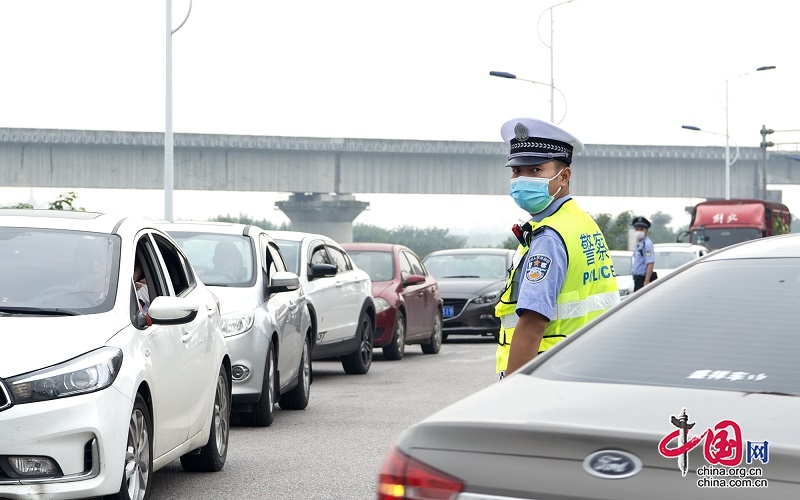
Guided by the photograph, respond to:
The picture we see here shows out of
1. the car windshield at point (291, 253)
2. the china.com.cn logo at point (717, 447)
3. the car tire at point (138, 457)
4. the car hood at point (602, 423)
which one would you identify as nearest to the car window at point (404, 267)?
the car windshield at point (291, 253)

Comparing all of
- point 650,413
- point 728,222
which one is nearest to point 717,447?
point 650,413

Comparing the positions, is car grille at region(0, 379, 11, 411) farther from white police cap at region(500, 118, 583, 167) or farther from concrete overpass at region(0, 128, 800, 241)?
concrete overpass at region(0, 128, 800, 241)

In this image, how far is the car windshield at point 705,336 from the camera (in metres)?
3.34

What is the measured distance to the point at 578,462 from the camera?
291 cm

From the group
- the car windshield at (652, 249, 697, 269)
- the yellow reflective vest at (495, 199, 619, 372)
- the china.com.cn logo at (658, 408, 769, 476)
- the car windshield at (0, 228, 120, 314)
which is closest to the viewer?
the china.com.cn logo at (658, 408, 769, 476)

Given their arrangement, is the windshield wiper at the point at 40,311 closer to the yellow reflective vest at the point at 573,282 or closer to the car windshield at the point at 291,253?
the yellow reflective vest at the point at 573,282

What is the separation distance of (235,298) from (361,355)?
5.62 m

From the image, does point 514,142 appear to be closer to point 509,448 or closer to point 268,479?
point 509,448

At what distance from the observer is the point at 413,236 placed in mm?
115562

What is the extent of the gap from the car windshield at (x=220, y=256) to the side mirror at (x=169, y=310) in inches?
185

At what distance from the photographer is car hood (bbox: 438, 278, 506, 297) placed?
2366 centimetres

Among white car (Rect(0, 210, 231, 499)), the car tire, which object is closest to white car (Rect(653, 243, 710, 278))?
white car (Rect(0, 210, 231, 499))

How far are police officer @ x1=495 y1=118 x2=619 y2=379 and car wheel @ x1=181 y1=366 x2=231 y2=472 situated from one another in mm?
3559

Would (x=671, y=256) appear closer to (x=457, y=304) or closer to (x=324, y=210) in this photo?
(x=457, y=304)
